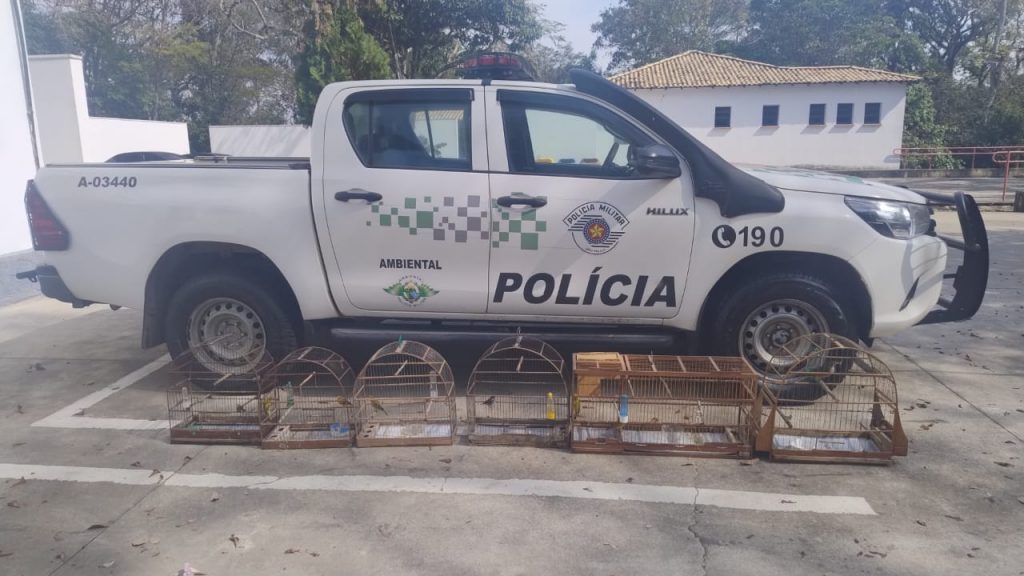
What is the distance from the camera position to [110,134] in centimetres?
1551

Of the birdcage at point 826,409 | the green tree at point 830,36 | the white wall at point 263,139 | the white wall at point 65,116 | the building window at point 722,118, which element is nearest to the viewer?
the birdcage at point 826,409

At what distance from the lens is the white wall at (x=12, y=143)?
28.9ft

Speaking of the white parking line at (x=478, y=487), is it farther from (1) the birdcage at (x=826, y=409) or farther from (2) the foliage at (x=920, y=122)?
(2) the foliage at (x=920, y=122)

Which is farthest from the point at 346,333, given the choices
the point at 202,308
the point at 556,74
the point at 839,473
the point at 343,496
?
the point at 556,74

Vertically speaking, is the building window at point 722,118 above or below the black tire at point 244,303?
above

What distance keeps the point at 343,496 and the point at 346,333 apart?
149 cm

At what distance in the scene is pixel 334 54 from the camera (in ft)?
61.9

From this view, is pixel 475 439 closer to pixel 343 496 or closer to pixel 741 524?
pixel 343 496

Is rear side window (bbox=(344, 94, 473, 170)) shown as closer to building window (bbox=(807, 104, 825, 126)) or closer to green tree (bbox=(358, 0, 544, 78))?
green tree (bbox=(358, 0, 544, 78))

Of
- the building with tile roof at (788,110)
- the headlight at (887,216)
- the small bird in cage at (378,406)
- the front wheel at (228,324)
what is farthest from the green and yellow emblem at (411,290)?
the building with tile roof at (788,110)

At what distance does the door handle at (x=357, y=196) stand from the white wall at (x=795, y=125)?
33.1 metres

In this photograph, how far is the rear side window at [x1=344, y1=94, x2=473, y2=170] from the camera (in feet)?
16.6

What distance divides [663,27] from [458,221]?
162 ft

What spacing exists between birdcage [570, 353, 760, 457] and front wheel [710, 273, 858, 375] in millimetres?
329
